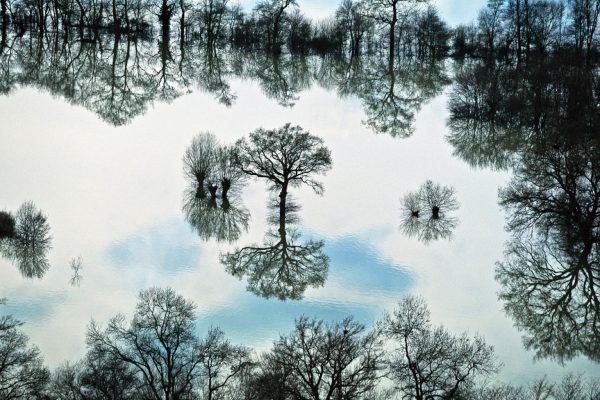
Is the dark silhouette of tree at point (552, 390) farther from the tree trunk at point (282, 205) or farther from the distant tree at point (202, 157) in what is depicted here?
the distant tree at point (202, 157)

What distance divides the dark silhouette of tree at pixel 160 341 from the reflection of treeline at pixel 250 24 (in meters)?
62.0

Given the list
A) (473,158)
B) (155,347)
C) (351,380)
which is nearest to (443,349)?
(351,380)

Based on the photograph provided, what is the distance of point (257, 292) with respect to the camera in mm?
19984

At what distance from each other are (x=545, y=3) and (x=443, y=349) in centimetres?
6577

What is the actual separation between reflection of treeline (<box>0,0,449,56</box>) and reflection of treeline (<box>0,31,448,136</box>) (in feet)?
29.5

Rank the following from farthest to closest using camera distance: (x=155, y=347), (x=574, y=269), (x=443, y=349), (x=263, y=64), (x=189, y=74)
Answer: (x=263, y=64) → (x=189, y=74) → (x=574, y=269) → (x=155, y=347) → (x=443, y=349)

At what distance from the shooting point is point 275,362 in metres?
17.7

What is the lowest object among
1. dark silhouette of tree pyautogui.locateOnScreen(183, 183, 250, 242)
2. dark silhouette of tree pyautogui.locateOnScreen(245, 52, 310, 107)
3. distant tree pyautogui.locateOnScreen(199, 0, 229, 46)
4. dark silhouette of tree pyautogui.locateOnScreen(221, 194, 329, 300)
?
dark silhouette of tree pyautogui.locateOnScreen(221, 194, 329, 300)

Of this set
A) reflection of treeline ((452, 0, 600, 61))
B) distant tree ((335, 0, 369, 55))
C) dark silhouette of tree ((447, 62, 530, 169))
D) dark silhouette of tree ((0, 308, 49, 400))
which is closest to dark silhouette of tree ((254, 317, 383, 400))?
dark silhouette of tree ((0, 308, 49, 400))

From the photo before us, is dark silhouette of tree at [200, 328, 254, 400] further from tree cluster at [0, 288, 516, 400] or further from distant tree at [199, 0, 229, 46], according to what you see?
distant tree at [199, 0, 229, 46]

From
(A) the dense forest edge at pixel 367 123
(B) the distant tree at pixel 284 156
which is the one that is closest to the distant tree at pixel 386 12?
(A) the dense forest edge at pixel 367 123

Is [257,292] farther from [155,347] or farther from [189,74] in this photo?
[189,74]

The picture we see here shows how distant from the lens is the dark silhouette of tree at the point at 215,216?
24.5 meters

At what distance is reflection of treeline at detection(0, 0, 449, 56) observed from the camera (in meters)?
77.4
